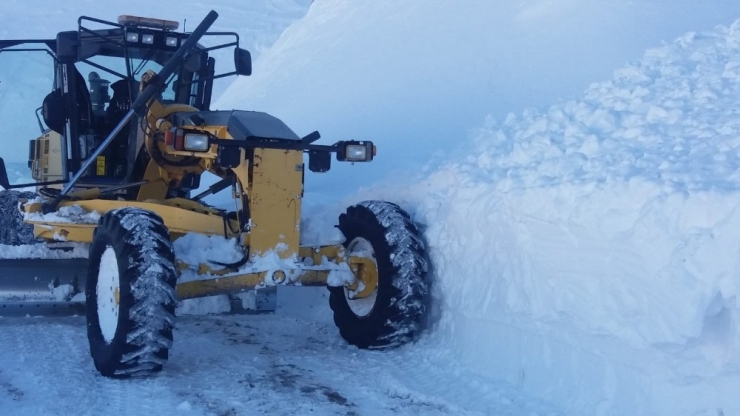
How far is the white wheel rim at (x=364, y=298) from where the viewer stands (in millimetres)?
6562

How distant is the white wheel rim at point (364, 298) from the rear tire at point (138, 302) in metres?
1.68

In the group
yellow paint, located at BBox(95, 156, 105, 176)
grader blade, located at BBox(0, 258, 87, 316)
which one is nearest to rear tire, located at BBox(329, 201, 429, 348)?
grader blade, located at BBox(0, 258, 87, 316)

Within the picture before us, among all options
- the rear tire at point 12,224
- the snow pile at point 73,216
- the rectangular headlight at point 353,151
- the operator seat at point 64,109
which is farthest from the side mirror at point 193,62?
the rear tire at point 12,224

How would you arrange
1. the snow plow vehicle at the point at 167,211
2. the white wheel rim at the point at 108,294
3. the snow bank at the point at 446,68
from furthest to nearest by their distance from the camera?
the snow bank at the point at 446,68 → the white wheel rim at the point at 108,294 → the snow plow vehicle at the point at 167,211

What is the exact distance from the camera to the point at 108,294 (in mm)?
5789

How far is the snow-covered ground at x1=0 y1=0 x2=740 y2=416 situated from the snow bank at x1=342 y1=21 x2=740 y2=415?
1 cm

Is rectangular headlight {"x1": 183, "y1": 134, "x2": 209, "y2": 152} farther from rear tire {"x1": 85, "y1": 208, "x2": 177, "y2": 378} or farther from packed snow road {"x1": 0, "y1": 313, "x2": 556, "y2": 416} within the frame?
packed snow road {"x1": 0, "y1": 313, "x2": 556, "y2": 416}

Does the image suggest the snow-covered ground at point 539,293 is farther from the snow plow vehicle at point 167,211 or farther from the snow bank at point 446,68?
the snow bank at point 446,68

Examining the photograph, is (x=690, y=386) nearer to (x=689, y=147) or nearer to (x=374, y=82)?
(x=689, y=147)

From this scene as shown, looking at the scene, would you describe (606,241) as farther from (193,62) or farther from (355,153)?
(193,62)

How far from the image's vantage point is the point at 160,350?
536cm

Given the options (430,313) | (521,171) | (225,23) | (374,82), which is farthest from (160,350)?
(225,23)

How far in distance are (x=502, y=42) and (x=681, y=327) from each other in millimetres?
8575

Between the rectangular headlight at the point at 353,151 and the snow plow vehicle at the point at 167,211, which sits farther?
the rectangular headlight at the point at 353,151
